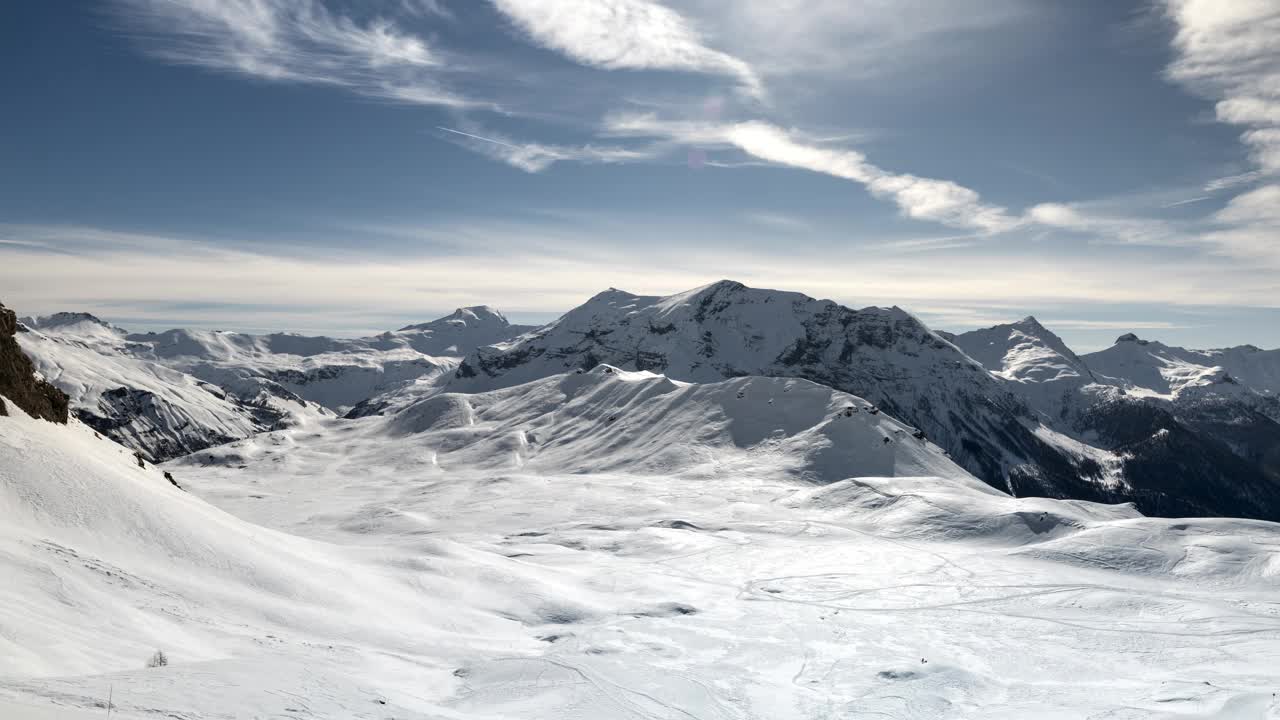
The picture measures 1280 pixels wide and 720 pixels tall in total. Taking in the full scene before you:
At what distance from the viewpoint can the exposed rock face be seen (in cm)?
3142

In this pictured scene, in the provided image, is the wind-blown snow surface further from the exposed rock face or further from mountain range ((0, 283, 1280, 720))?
the exposed rock face

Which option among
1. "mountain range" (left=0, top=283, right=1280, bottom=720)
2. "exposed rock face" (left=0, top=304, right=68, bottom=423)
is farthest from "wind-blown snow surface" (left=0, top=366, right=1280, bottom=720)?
"exposed rock face" (left=0, top=304, right=68, bottom=423)

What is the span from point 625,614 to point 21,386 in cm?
3303

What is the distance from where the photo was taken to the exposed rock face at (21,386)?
31422 mm

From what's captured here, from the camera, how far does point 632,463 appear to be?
161m

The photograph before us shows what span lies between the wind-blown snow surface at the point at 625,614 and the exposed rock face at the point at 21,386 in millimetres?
1624

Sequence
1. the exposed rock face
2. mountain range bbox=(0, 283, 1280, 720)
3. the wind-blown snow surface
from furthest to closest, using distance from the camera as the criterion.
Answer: the exposed rock face, the wind-blown snow surface, mountain range bbox=(0, 283, 1280, 720)

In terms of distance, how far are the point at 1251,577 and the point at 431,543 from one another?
63221 millimetres

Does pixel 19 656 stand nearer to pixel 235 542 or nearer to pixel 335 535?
pixel 235 542

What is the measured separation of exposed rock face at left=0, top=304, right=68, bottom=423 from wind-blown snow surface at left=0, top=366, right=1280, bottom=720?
1624 mm

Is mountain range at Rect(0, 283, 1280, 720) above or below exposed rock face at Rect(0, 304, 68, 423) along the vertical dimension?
below

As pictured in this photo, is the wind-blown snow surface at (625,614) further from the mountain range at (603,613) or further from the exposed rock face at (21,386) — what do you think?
the exposed rock face at (21,386)

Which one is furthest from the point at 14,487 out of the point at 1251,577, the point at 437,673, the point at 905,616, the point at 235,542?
the point at 1251,577

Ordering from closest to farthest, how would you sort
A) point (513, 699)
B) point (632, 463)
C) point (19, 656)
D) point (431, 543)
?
point (19, 656) → point (513, 699) → point (431, 543) → point (632, 463)
